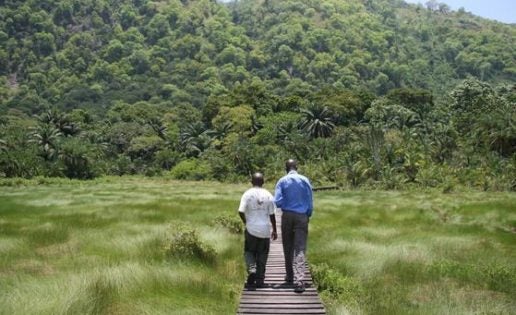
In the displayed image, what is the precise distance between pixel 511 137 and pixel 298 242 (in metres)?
54.9

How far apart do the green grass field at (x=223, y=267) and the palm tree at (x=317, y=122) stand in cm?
6358

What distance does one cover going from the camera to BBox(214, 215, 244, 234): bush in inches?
740

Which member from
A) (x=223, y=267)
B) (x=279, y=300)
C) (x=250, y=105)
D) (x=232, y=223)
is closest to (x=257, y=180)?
(x=279, y=300)

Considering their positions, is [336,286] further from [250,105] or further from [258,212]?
[250,105]

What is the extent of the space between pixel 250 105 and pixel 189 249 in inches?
3610

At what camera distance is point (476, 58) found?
17562cm

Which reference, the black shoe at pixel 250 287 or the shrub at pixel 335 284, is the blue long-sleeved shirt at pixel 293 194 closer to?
the black shoe at pixel 250 287

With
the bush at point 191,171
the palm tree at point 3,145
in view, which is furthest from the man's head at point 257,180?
the palm tree at point 3,145

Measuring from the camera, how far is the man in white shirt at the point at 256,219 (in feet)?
30.9

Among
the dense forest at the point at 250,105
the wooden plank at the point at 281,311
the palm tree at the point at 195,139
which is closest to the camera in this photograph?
the wooden plank at the point at 281,311

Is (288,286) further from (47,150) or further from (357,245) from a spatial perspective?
(47,150)

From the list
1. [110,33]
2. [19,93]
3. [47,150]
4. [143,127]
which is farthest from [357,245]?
[110,33]

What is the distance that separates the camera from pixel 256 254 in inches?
382

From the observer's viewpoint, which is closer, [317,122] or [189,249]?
[189,249]
